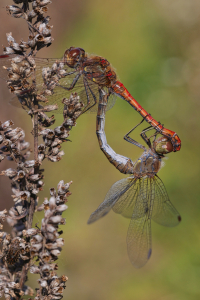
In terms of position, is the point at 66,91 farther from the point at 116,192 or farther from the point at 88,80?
the point at 116,192

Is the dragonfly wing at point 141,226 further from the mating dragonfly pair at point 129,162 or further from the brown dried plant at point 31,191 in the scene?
the brown dried plant at point 31,191

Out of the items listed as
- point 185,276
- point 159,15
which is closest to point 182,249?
point 185,276

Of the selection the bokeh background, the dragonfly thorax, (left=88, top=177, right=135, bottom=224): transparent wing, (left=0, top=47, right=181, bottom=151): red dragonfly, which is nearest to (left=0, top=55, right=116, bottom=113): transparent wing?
(left=0, top=47, right=181, bottom=151): red dragonfly

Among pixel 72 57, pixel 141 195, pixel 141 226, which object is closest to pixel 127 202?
pixel 141 195

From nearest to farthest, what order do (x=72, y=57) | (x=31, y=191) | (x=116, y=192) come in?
(x=31, y=191), (x=72, y=57), (x=116, y=192)

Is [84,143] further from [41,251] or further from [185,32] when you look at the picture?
[41,251]

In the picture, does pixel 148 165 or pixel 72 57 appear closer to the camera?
pixel 72 57

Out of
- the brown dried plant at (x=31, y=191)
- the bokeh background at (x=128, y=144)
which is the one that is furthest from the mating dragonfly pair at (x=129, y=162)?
the bokeh background at (x=128, y=144)
